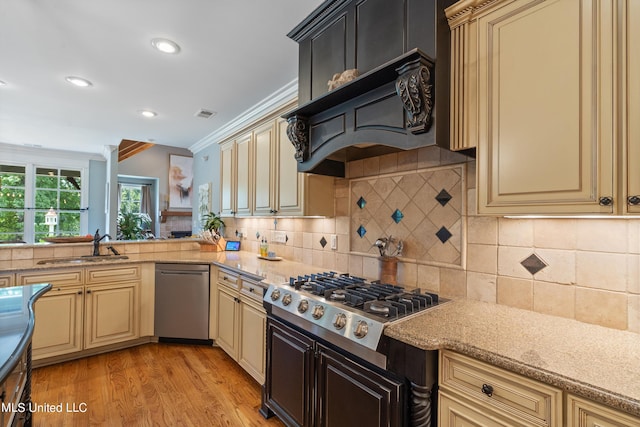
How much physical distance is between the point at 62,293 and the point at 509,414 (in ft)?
11.1

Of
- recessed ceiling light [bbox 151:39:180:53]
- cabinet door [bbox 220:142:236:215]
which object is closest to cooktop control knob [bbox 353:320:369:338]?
recessed ceiling light [bbox 151:39:180:53]

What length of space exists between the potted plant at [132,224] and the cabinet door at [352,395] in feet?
19.6

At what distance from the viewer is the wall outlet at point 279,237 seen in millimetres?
3242

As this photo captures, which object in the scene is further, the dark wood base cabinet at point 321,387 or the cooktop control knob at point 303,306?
the cooktop control knob at point 303,306

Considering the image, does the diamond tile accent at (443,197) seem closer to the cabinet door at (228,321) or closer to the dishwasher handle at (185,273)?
the cabinet door at (228,321)

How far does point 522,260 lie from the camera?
60.1 inches

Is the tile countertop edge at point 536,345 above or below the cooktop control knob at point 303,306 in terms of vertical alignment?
above

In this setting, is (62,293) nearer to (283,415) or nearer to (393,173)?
(283,415)

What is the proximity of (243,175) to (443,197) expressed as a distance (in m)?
2.29

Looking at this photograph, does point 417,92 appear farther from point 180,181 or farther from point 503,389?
point 180,181

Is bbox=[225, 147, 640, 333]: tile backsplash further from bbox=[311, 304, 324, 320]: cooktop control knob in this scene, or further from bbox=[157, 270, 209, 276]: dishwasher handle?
bbox=[157, 270, 209, 276]: dishwasher handle

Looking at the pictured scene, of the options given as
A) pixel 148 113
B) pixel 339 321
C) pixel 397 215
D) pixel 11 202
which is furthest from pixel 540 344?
pixel 11 202

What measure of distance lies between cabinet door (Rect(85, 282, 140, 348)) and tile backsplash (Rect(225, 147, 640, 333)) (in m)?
2.28

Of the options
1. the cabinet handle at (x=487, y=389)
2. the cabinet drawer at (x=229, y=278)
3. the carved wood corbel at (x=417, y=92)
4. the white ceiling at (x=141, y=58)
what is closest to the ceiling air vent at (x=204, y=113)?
the white ceiling at (x=141, y=58)
